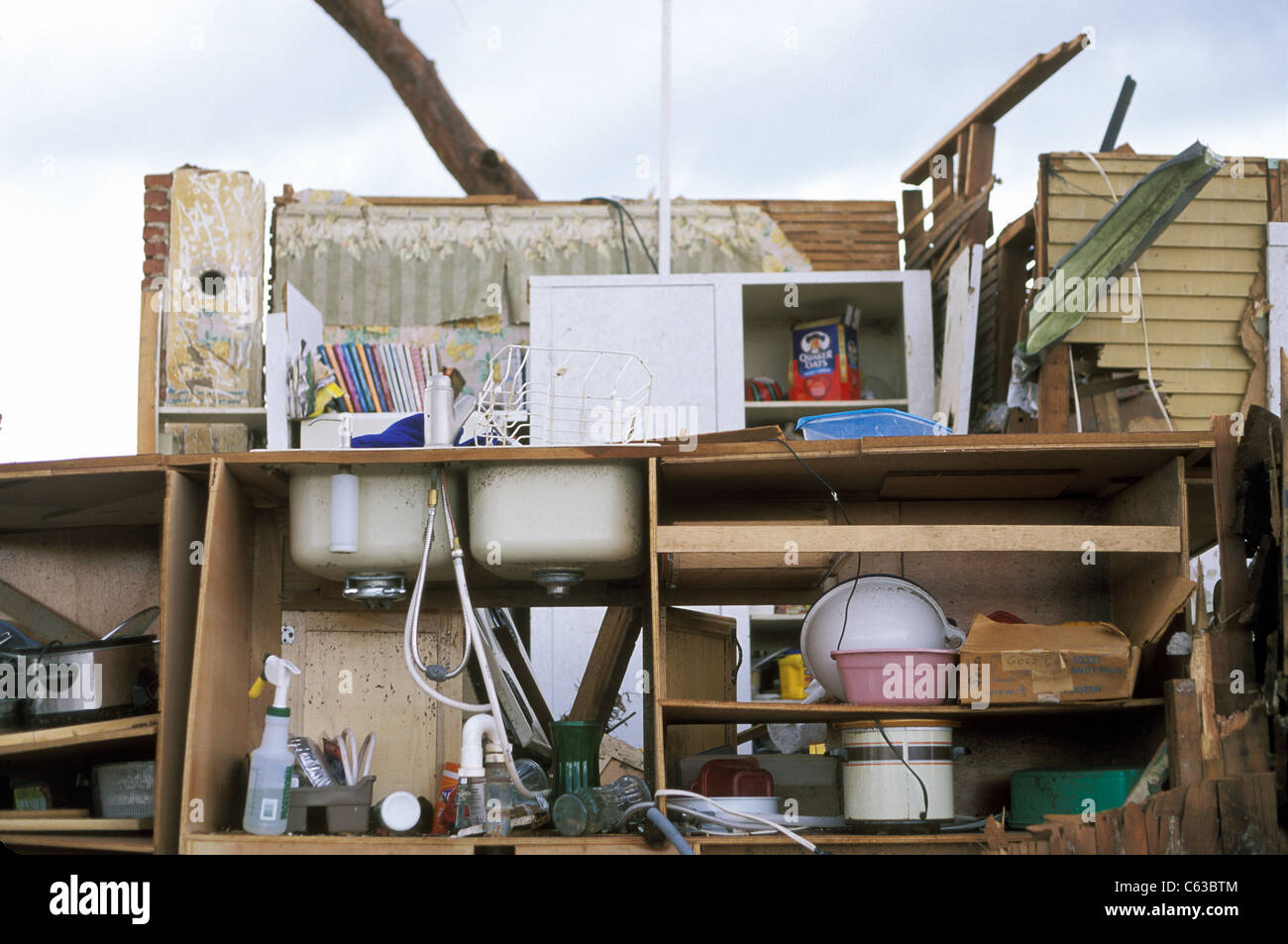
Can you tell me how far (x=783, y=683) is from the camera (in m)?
6.01

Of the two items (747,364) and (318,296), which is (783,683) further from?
(318,296)

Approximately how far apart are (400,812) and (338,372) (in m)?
3.25

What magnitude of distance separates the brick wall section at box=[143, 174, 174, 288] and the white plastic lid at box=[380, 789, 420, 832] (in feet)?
13.2

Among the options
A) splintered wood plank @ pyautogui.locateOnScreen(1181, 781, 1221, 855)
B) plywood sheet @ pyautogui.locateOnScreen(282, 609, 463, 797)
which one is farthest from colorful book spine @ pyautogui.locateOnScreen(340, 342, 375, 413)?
splintered wood plank @ pyautogui.locateOnScreen(1181, 781, 1221, 855)

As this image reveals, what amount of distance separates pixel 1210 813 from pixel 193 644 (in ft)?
7.92

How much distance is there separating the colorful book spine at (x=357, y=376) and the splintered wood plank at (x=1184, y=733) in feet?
13.1

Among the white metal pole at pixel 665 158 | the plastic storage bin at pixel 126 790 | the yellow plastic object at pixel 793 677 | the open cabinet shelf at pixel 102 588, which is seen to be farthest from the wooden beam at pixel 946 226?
the plastic storage bin at pixel 126 790

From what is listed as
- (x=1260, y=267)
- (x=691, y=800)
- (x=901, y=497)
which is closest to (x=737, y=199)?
(x=1260, y=267)

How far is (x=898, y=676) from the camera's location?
10.2 ft

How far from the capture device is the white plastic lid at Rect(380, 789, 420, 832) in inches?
124

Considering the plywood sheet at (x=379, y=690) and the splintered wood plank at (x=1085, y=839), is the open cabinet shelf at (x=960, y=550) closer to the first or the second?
the splintered wood plank at (x=1085, y=839)

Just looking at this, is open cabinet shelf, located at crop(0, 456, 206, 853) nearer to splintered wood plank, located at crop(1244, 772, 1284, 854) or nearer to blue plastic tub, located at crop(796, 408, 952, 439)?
blue plastic tub, located at crop(796, 408, 952, 439)
